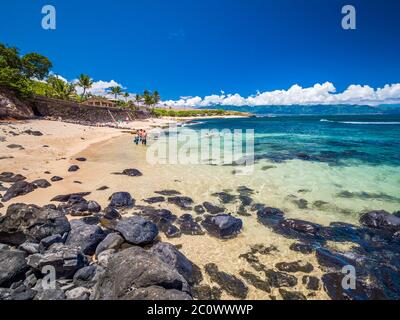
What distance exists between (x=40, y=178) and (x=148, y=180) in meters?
5.58

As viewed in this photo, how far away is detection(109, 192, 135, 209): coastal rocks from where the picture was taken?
367 inches

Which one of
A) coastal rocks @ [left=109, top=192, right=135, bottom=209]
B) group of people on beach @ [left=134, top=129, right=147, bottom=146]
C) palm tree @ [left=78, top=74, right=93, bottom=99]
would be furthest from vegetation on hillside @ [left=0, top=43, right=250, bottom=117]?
coastal rocks @ [left=109, top=192, right=135, bottom=209]

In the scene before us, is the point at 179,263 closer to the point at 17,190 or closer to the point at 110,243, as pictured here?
the point at 110,243

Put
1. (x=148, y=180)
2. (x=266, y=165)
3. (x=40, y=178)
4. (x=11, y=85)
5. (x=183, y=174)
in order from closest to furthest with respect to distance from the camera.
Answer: (x=40, y=178)
(x=148, y=180)
(x=183, y=174)
(x=266, y=165)
(x=11, y=85)

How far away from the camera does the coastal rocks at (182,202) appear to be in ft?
31.9

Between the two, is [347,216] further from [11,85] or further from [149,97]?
[149,97]

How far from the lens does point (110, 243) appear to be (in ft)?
20.3

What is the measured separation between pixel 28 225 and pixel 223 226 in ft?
19.2

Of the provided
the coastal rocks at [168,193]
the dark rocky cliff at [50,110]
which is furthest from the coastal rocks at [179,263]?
the dark rocky cliff at [50,110]

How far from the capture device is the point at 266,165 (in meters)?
17.3

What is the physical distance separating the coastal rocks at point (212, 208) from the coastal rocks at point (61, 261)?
17.1ft

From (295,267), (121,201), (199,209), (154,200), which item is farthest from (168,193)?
(295,267)

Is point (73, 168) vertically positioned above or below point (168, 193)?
above
